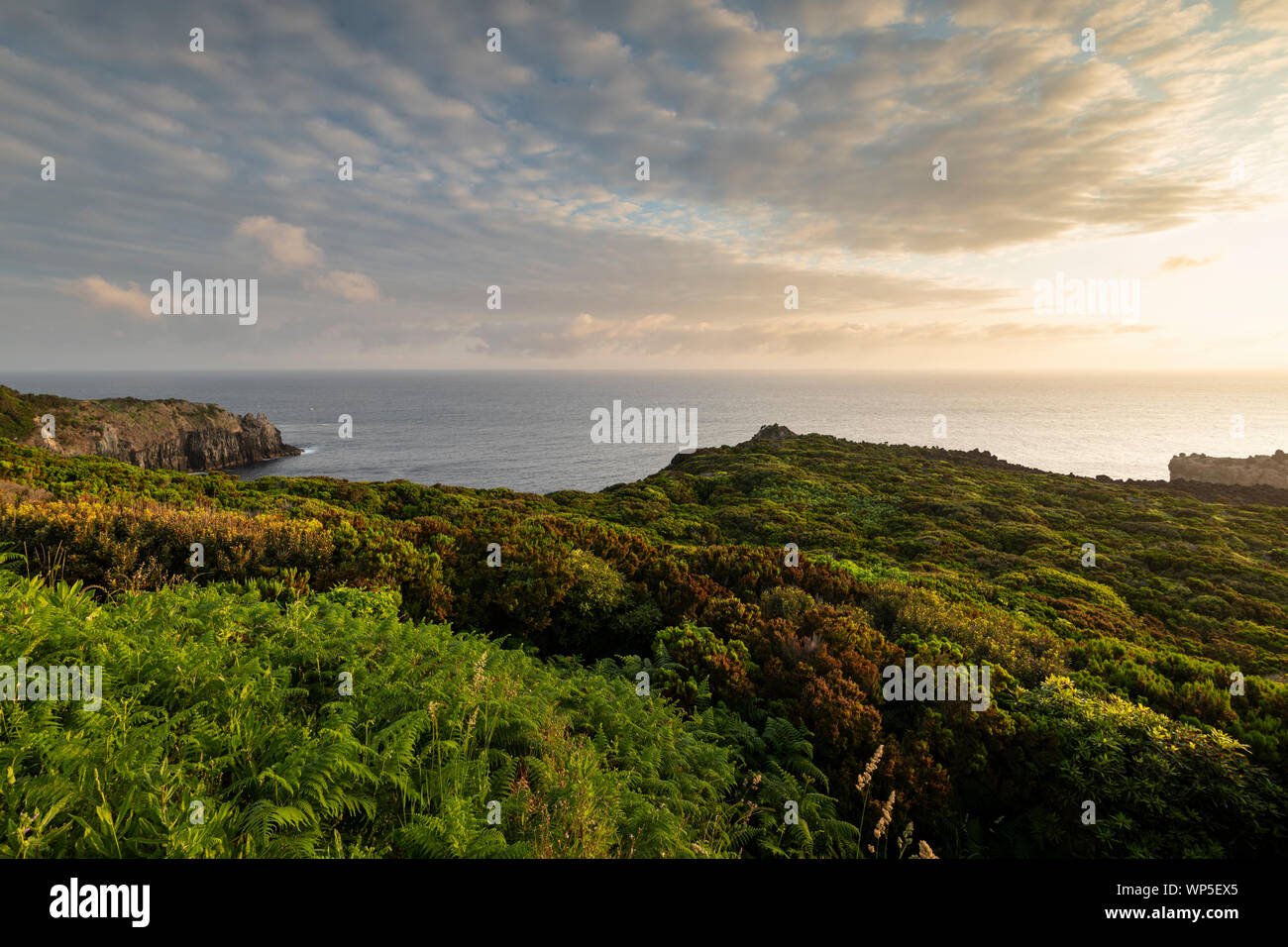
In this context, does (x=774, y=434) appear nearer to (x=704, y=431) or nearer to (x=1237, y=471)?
(x=1237, y=471)

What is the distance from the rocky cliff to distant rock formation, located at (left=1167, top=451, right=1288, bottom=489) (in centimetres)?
9673

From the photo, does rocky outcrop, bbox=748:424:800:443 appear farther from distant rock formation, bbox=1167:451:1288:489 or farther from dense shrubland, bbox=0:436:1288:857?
dense shrubland, bbox=0:436:1288:857

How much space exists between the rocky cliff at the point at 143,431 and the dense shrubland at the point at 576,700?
6188 cm

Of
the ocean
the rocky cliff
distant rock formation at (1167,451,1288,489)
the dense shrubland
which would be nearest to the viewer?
the dense shrubland

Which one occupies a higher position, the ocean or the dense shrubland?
the ocean

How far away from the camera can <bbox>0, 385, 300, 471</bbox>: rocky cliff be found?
54869 mm

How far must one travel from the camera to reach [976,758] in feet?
20.3

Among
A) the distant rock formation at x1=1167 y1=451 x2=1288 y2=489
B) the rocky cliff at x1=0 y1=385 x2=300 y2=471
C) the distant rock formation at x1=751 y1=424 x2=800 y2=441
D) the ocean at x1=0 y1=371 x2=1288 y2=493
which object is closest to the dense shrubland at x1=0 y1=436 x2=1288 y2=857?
the ocean at x1=0 y1=371 x2=1288 y2=493

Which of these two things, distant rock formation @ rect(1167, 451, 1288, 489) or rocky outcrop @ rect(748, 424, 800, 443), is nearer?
distant rock formation @ rect(1167, 451, 1288, 489)

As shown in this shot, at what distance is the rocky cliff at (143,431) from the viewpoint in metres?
54.9

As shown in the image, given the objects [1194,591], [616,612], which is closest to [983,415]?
[1194,591]

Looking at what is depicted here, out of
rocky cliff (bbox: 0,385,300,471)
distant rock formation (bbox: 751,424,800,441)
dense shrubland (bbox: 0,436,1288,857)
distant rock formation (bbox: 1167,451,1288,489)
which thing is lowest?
dense shrubland (bbox: 0,436,1288,857)

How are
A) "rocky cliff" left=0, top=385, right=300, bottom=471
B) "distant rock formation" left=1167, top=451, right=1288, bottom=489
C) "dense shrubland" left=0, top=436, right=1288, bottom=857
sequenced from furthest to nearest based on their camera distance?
"rocky cliff" left=0, top=385, right=300, bottom=471 → "distant rock formation" left=1167, top=451, right=1288, bottom=489 → "dense shrubland" left=0, top=436, right=1288, bottom=857
